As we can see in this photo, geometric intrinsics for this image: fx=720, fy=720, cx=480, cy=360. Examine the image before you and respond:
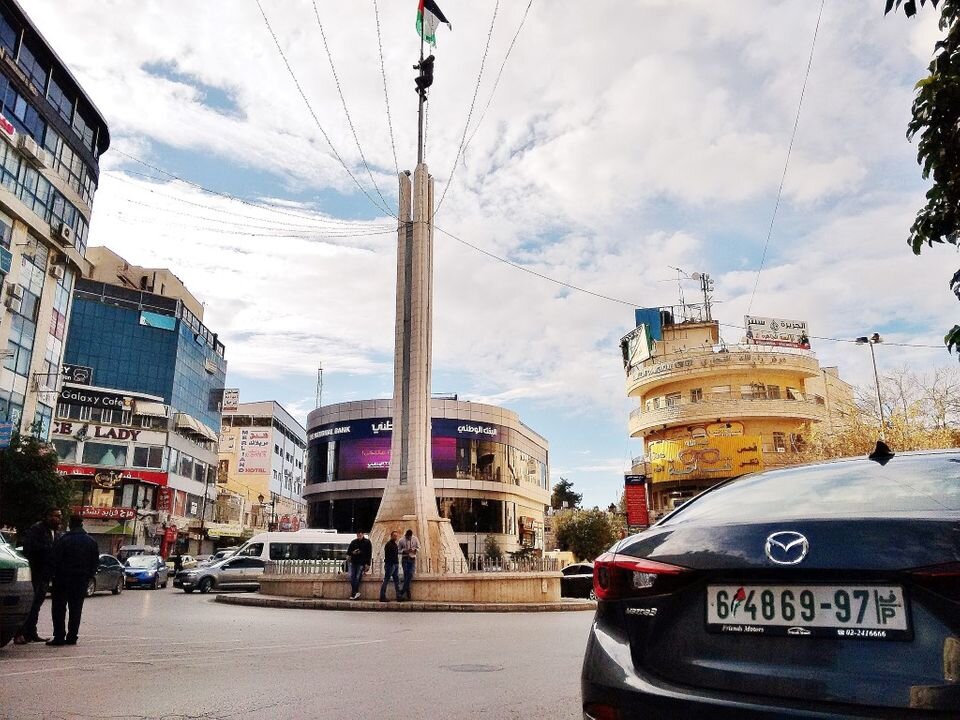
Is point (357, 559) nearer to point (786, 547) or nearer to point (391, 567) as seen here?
point (391, 567)

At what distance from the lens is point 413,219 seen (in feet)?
92.2

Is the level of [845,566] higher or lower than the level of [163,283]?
lower

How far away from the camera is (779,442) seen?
4528 centimetres

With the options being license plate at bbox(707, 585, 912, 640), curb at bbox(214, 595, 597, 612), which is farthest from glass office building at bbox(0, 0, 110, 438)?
license plate at bbox(707, 585, 912, 640)

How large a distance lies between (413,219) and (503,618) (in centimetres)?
1781

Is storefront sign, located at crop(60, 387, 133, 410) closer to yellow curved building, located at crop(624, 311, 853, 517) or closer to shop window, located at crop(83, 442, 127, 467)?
shop window, located at crop(83, 442, 127, 467)

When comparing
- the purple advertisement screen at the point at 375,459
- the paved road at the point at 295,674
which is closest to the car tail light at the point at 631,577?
the paved road at the point at 295,674

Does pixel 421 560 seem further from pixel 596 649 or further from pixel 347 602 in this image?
pixel 596 649

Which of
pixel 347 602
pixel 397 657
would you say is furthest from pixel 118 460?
pixel 397 657

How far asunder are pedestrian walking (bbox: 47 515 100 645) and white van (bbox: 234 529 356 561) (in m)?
21.9

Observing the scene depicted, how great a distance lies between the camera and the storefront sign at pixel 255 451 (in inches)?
3516

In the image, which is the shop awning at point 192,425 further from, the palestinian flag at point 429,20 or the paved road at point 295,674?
the paved road at point 295,674

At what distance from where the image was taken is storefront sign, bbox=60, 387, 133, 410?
5456 centimetres

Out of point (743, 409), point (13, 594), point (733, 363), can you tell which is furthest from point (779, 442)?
point (13, 594)
